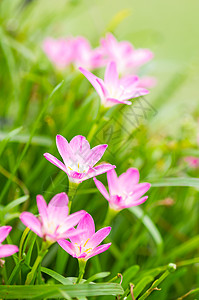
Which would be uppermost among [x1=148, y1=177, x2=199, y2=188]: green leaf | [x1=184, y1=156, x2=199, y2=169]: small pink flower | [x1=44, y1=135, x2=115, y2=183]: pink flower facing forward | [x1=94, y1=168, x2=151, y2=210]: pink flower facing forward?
[x1=44, y1=135, x2=115, y2=183]: pink flower facing forward

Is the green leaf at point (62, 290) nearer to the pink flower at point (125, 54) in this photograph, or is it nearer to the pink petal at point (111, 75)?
the pink petal at point (111, 75)

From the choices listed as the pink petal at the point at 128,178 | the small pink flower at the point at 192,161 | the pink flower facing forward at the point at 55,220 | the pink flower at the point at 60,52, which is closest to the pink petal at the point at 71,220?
the pink flower facing forward at the point at 55,220

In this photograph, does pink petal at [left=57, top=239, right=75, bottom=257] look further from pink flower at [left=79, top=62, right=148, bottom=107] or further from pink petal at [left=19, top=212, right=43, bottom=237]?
pink flower at [left=79, top=62, right=148, bottom=107]

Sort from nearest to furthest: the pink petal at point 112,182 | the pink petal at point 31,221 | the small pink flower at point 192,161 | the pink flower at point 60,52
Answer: the pink petal at point 31,221 < the pink petal at point 112,182 < the small pink flower at point 192,161 < the pink flower at point 60,52

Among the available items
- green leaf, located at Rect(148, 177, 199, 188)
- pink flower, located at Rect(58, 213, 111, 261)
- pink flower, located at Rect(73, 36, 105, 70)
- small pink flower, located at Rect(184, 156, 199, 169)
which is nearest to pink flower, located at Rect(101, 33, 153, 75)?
pink flower, located at Rect(73, 36, 105, 70)

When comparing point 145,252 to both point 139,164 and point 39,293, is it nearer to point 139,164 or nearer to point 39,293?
point 139,164

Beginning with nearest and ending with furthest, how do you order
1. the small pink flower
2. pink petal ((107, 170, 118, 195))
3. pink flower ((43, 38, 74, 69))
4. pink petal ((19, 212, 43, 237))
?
pink petal ((19, 212, 43, 237))
pink petal ((107, 170, 118, 195))
the small pink flower
pink flower ((43, 38, 74, 69))

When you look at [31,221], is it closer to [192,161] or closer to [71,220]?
[71,220]
